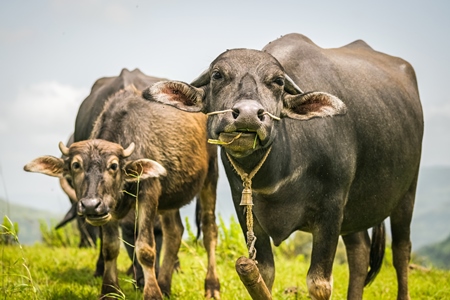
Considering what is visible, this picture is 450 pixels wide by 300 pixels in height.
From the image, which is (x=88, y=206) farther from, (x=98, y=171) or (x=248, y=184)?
(x=248, y=184)

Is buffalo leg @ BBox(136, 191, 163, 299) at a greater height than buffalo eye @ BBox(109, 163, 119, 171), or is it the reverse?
buffalo eye @ BBox(109, 163, 119, 171)

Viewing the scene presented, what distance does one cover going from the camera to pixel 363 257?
250 inches

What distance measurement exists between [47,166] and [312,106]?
3.06m

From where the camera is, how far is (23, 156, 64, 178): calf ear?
6.37m

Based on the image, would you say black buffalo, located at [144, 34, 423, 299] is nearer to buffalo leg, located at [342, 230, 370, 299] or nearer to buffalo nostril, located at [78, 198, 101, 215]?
buffalo leg, located at [342, 230, 370, 299]

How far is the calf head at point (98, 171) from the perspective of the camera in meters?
5.81

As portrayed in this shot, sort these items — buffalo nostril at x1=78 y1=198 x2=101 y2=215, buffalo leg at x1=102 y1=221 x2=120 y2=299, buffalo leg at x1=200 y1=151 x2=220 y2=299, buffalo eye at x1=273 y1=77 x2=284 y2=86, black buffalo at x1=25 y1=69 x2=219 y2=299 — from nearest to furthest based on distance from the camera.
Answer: buffalo eye at x1=273 y1=77 x2=284 y2=86 → buffalo nostril at x1=78 y1=198 x2=101 y2=215 → black buffalo at x1=25 y1=69 x2=219 y2=299 → buffalo leg at x1=102 y1=221 x2=120 y2=299 → buffalo leg at x1=200 y1=151 x2=220 y2=299

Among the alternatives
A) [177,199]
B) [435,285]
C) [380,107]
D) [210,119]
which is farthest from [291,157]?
[435,285]

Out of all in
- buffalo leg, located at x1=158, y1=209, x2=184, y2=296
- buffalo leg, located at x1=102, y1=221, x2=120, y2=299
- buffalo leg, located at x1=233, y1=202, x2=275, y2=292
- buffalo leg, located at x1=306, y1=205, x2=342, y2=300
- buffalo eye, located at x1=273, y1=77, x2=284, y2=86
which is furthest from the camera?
buffalo leg, located at x1=158, y1=209, x2=184, y2=296

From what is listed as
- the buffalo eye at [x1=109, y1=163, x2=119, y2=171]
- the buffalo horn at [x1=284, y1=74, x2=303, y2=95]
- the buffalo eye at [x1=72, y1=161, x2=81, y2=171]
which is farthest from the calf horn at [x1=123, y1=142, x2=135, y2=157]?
the buffalo horn at [x1=284, y1=74, x2=303, y2=95]

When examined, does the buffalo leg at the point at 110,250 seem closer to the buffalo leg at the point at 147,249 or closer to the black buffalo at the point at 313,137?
the buffalo leg at the point at 147,249

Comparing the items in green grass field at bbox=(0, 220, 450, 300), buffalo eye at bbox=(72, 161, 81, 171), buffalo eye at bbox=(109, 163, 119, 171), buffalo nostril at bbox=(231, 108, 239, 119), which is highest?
buffalo nostril at bbox=(231, 108, 239, 119)

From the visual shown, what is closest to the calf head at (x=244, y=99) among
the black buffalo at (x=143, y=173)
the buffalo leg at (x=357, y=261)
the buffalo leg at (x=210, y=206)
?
the black buffalo at (x=143, y=173)

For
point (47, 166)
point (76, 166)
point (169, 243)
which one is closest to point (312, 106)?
point (76, 166)
